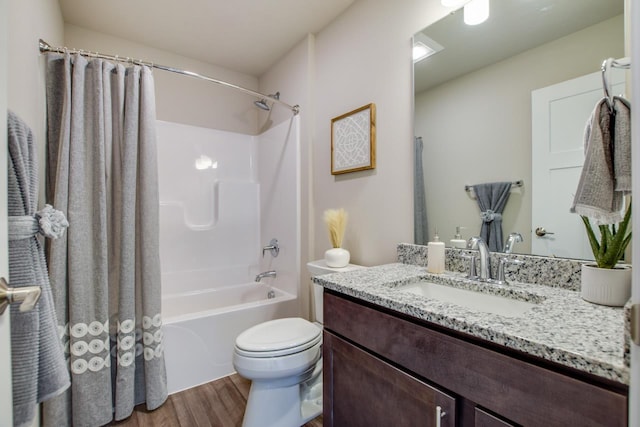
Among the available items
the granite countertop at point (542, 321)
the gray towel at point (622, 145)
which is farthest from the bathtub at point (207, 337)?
the gray towel at point (622, 145)

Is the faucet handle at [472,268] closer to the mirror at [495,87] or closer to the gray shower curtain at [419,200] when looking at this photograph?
the mirror at [495,87]

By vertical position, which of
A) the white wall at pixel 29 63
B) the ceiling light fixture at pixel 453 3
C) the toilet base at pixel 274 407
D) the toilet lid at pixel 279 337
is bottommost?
the toilet base at pixel 274 407

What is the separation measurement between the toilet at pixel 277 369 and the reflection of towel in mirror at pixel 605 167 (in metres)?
1.24

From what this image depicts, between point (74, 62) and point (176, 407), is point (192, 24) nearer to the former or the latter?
point (74, 62)

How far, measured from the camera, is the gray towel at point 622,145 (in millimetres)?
739

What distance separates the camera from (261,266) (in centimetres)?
281

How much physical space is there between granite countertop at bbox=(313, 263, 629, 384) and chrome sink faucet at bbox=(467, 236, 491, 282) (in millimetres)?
66

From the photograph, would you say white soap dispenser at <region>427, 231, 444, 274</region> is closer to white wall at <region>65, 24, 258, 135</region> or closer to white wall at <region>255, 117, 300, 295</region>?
white wall at <region>255, 117, 300, 295</region>

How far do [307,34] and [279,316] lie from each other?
2.19 metres

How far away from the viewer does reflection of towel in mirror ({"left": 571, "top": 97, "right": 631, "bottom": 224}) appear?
2.45 feet

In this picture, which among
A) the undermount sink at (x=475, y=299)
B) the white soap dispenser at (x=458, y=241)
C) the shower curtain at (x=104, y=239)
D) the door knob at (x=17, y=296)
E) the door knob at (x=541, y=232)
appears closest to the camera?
the door knob at (x=17, y=296)

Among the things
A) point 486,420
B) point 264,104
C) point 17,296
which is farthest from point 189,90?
point 486,420

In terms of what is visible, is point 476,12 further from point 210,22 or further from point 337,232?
point 210,22

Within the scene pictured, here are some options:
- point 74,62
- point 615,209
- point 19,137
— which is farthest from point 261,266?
point 615,209
